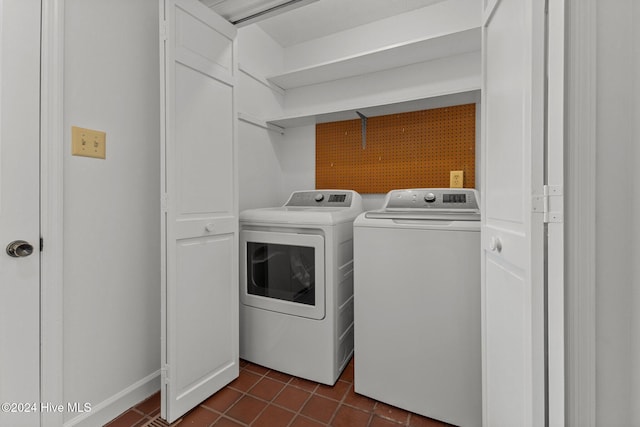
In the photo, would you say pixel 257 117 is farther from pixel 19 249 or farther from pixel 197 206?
pixel 19 249

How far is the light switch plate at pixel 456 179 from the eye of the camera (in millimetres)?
2043

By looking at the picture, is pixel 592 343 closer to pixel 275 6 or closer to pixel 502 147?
pixel 502 147

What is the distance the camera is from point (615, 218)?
1.96 feet

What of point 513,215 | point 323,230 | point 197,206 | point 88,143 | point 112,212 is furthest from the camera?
point 323,230

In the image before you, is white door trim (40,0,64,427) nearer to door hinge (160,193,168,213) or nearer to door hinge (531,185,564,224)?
door hinge (160,193,168,213)

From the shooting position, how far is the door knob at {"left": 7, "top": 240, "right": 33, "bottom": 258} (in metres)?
1.05

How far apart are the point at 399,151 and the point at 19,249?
2.34m

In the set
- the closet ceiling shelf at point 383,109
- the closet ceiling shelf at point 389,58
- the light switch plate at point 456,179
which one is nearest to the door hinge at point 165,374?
the closet ceiling shelf at point 383,109

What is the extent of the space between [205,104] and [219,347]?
1.46 metres

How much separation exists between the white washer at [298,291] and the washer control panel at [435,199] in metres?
0.32

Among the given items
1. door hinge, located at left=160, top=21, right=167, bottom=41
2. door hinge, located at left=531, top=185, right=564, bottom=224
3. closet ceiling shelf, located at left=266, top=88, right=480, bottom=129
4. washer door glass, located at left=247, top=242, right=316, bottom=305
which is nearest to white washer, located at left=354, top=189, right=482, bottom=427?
washer door glass, located at left=247, top=242, right=316, bottom=305

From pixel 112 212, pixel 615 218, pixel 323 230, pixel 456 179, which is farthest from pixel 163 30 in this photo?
pixel 456 179

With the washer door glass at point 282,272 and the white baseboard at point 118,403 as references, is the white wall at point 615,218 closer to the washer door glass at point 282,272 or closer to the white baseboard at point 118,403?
the washer door glass at point 282,272

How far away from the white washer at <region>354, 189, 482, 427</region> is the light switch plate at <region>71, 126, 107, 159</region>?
141 centimetres
